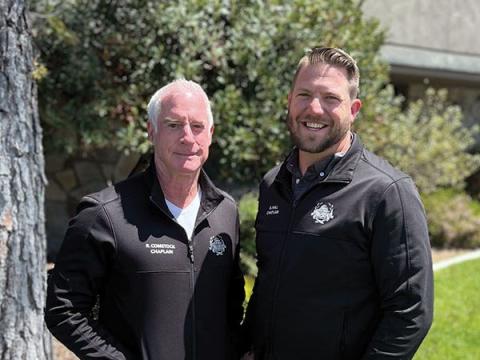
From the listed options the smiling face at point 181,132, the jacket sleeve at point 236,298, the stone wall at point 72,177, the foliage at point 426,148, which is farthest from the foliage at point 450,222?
the smiling face at point 181,132

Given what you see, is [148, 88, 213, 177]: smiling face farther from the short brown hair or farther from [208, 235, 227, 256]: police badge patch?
the short brown hair

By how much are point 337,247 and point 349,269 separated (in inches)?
3.6

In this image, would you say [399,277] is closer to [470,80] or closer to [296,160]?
[296,160]

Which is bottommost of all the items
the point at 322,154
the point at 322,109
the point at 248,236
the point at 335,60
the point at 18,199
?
the point at 248,236

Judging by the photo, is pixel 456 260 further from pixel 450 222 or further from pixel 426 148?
pixel 426 148

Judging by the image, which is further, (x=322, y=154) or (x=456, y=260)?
(x=456, y=260)

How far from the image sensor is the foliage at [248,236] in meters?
6.61

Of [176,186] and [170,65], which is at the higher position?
[170,65]

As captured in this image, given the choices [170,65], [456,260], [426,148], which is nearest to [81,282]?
[170,65]

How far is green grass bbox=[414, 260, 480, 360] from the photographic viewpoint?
5629 mm

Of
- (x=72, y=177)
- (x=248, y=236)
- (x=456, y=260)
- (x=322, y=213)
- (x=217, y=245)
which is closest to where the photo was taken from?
(x=322, y=213)

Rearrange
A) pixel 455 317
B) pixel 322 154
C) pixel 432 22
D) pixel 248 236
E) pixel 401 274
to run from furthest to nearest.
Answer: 1. pixel 432 22
2. pixel 248 236
3. pixel 455 317
4. pixel 322 154
5. pixel 401 274

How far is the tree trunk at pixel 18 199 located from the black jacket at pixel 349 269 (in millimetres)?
1667

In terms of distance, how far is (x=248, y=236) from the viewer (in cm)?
688
